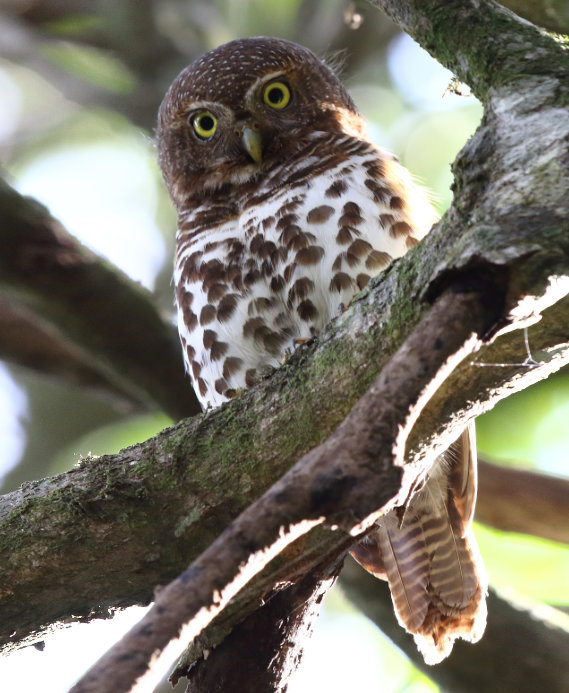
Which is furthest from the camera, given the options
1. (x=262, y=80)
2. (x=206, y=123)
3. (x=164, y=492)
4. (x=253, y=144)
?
(x=206, y=123)

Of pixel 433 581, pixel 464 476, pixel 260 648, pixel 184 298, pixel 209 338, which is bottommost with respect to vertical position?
pixel 260 648

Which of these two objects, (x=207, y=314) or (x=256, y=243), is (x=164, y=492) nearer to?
(x=207, y=314)

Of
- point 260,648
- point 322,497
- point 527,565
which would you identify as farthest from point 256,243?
point 527,565

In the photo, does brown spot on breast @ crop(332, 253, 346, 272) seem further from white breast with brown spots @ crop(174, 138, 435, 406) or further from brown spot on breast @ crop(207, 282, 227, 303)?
brown spot on breast @ crop(207, 282, 227, 303)

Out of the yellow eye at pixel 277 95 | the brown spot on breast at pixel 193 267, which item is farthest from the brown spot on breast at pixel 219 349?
the yellow eye at pixel 277 95

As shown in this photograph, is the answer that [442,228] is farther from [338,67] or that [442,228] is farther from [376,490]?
[338,67]

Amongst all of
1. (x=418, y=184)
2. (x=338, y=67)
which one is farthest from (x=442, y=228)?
(x=338, y=67)

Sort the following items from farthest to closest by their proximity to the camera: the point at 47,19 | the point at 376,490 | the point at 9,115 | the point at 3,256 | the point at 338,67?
the point at 9,115, the point at 47,19, the point at 338,67, the point at 3,256, the point at 376,490
